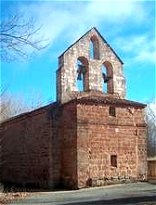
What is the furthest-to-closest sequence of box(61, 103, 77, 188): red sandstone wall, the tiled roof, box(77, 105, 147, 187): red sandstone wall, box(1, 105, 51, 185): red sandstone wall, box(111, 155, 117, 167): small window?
box(1, 105, 51, 185): red sandstone wall → box(111, 155, 117, 167): small window → the tiled roof → box(77, 105, 147, 187): red sandstone wall → box(61, 103, 77, 188): red sandstone wall

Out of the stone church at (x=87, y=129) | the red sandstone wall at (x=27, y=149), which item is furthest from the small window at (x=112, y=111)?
the red sandstone wall at (x=27, y=149)

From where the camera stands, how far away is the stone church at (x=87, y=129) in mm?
22438

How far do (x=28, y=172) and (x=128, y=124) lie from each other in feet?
22.0

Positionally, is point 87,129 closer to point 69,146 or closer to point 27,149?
point 69,146

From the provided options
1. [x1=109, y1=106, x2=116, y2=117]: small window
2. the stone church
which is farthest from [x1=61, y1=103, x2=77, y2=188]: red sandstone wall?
[x1=109, y1=106, x2=116, y2=117]: small window

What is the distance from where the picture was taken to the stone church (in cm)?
2244

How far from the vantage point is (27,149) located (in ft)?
83.7

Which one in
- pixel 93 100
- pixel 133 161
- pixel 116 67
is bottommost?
pixel 133 161

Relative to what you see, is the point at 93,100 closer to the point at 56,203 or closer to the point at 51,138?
the point at 51,138

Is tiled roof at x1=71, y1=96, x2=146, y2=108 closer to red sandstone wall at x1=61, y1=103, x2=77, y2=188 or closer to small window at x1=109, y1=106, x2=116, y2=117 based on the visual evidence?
small window at x1=109, y1=106, x2=116, y2=117

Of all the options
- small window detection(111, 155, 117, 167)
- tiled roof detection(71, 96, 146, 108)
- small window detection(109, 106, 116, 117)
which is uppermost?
tiled roof detection(71, 96, 146, 108)

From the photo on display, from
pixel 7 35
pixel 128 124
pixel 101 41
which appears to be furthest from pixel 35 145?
pixel 7 35

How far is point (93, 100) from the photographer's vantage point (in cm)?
2294

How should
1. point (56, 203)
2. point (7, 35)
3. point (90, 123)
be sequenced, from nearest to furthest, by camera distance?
point (7, 35) → point (56, 203) → point (90, 123)
